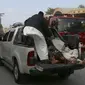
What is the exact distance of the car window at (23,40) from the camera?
8.23 m

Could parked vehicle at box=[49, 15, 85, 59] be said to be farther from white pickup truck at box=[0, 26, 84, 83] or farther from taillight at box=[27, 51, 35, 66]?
taillight at box=[27, 51, 35, 66]

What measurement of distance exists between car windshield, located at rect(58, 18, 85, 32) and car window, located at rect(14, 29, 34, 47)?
248 inches

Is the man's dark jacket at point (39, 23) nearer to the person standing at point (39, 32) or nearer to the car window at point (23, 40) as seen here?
the person standing at point (39, 32)

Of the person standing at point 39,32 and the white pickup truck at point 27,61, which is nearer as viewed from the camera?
the white pickup truck at point 27,61

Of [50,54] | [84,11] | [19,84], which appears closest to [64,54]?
[50,54]

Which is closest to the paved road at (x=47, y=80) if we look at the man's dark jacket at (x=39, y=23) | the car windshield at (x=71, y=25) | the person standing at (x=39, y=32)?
the person standing at (x=39, y=32)

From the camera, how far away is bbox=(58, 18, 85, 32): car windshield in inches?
619

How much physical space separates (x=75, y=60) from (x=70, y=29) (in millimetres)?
7986

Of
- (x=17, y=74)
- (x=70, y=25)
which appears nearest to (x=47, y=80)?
(x=17, y=74)

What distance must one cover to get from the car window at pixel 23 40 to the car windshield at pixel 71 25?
631cm

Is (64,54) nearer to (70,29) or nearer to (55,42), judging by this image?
(55,42)

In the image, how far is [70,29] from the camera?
623 inches

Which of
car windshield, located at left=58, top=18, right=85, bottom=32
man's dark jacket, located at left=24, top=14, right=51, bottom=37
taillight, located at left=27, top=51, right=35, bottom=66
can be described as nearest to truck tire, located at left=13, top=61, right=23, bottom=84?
taillight, located at left=27, top=51, right=35, bottom=66

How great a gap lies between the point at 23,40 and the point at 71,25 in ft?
25.3
